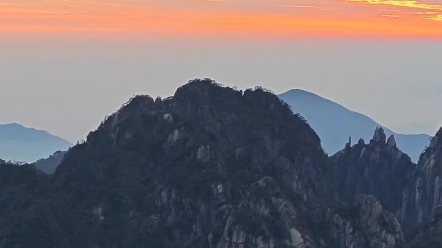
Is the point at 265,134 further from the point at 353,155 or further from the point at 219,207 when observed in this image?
the point at 219,207

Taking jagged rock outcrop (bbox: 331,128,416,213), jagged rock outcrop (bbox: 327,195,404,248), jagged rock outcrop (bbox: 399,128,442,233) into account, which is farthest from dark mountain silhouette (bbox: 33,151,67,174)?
jagged rock outcrop (bbox: 327,195,404,248)

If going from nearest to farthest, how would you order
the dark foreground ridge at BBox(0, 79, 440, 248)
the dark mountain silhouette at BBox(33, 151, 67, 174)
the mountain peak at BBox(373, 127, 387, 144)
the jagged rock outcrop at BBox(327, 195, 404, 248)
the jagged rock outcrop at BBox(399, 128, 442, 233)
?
the dark foreground ridge at BBox(0, 79, 440, 248)
the jagged rock outcrop at BBox(327, 195, 404, 248)
the jagged rock outcrop at BBox(399, 128, 442, 233)
the mountain peak at BBox(373, 127, 387, 144)
the dark mountain silhouette at BBox(33, 151, 67, 174)

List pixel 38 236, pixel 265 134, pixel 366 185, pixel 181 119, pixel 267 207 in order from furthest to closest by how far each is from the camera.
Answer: pixel 366 185, pixel 265 134, pixel 181 119, pixel 267 207, pixel 38 236

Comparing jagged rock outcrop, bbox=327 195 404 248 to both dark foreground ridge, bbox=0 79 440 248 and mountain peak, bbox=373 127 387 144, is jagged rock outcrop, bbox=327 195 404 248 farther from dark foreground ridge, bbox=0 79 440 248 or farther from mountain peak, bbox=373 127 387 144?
mountain peak, bbox=373 127 387 144

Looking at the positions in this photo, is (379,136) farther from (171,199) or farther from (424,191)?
(171,199)

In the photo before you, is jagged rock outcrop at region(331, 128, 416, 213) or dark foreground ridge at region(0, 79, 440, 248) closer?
dark foreground ridge at region(0, 79, 440, 248)

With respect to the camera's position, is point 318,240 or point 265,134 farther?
point 265,134

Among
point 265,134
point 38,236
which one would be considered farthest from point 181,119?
point 38,236
